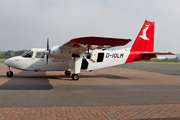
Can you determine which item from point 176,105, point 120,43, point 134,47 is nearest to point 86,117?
point 176,105

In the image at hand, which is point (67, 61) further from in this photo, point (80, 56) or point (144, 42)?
point (144, 42)

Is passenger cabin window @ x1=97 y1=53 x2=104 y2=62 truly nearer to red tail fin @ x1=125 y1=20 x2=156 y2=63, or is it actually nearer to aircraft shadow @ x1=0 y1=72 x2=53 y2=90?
red tail fin @ x1=125 y1=20 x2=156 y2=63

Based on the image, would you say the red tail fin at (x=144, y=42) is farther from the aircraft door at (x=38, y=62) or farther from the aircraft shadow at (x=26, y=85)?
the aircraft shadow at (x=26, y=85)

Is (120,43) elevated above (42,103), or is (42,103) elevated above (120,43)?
A: (120,43)

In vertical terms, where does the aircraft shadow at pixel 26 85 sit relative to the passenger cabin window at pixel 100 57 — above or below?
below

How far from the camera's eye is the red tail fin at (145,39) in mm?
15509

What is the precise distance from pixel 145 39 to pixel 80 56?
7060 millimetres

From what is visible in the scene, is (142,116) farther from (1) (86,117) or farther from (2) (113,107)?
(1) (86,117)

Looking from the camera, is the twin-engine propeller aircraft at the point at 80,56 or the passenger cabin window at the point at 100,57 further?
the passenger cabin window at the point at 100,57

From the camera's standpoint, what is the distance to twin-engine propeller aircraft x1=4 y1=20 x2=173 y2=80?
12.1m

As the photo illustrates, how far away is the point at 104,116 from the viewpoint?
481 cm

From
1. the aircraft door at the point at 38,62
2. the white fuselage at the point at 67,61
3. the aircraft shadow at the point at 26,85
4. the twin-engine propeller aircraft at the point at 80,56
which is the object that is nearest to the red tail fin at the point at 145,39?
the twin-engine propeller aircraft at the point at 80,56

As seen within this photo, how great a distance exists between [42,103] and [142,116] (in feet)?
11.8

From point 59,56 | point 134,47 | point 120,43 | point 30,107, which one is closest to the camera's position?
point 30,107
